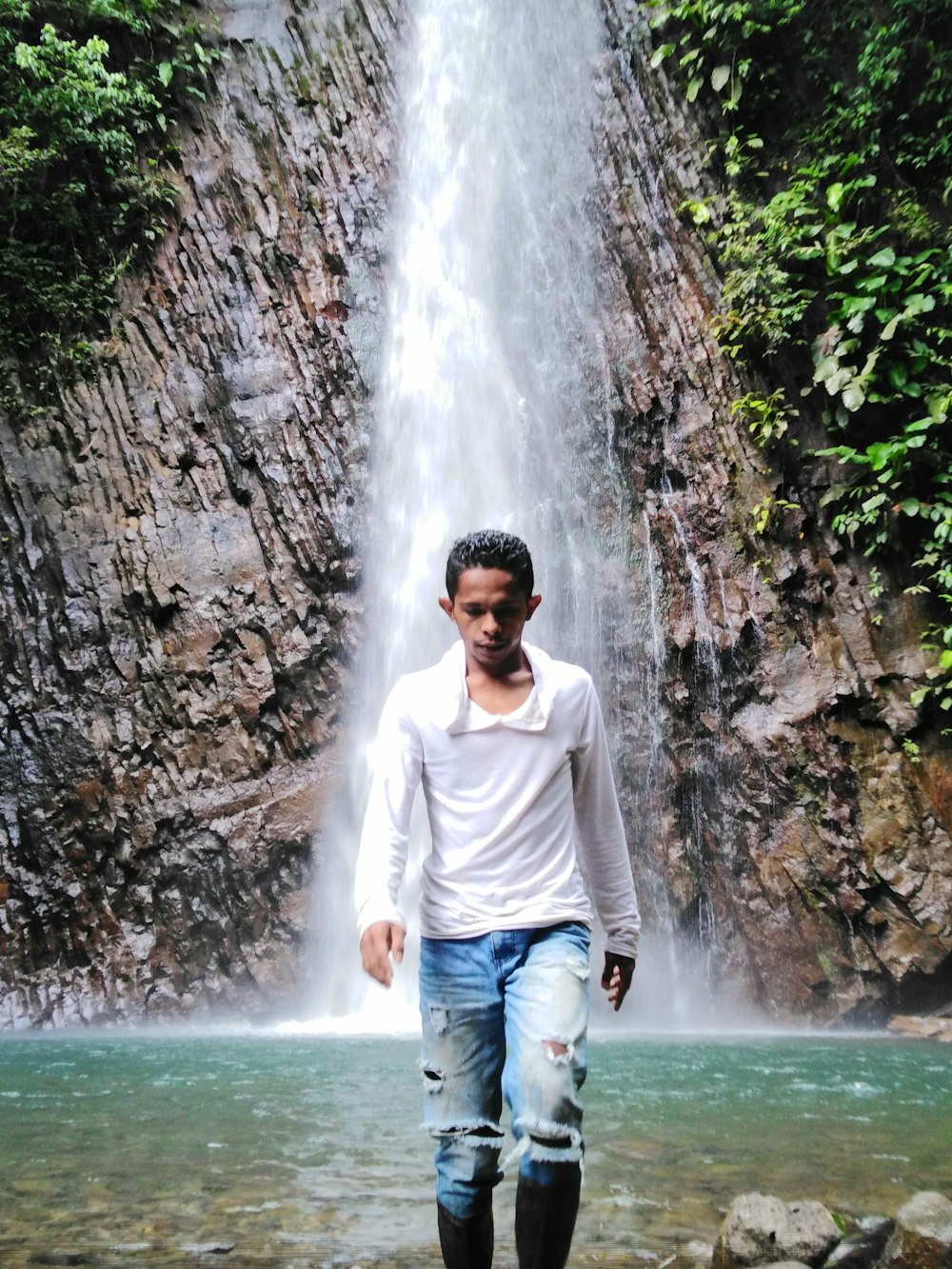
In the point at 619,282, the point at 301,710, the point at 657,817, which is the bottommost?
the point at 657,817

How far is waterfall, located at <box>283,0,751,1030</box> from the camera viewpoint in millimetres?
10016

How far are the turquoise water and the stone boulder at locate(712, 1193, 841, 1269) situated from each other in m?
0.20

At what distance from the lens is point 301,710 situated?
33.7 ft

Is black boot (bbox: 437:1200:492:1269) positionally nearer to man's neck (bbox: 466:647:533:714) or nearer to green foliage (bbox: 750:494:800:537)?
man's neck (bbox: 466:647:533:714)

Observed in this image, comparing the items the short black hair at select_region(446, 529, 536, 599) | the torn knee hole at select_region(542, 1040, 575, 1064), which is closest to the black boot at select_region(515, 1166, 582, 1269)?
the torn knee hole at select_region(542, 1040, 575, 1064)

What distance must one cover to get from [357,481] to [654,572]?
3122 millimetres

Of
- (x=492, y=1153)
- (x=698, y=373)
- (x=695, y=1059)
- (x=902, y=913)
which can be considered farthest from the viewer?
(x=698, y=373)

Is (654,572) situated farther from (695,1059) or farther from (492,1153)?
(492,1153)

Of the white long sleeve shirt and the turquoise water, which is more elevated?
the white long sleeve shirt

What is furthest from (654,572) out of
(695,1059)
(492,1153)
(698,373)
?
(492,1153)

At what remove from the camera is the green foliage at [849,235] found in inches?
370

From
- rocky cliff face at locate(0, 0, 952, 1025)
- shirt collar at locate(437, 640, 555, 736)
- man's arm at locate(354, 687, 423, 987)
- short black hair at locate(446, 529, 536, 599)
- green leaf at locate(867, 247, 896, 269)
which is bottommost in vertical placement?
man's arm at locate(354, 687, 423, 987)

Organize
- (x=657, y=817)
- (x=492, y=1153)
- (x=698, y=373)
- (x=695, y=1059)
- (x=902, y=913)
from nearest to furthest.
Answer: (x=492, y=1153) < (x=695, y=1059) < (x=902, y=913) < (x=657, y=817) < (x=698, y=373)

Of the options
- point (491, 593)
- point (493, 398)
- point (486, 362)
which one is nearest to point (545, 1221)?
point (491, 593)
